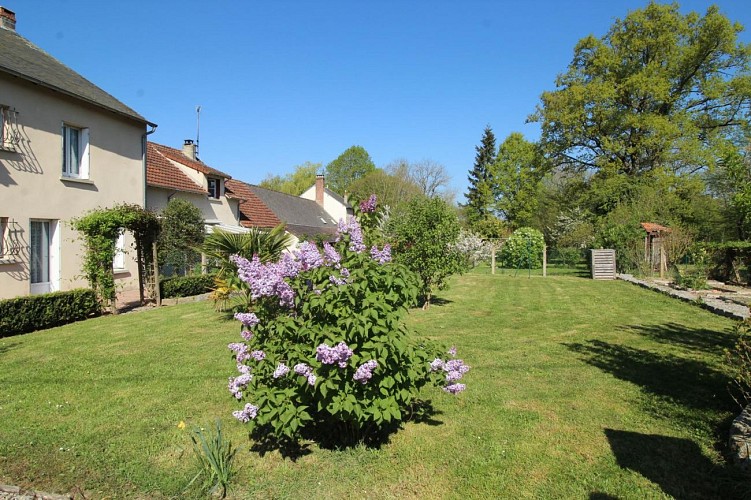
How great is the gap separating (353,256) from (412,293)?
0.59 metres

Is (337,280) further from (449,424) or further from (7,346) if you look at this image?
(7,346)

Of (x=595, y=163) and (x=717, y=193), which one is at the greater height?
(x=595, y=163)

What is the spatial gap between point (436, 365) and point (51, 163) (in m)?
14.0

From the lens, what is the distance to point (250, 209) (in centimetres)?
2869

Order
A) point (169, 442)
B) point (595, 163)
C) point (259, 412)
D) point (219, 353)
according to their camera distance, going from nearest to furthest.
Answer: point (259, 412)
point (169, 442)
point (219, 353)
point (595, 163)

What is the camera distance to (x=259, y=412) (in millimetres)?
3613

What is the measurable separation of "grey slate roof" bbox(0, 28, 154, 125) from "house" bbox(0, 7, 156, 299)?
0.03m

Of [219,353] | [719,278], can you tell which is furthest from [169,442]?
[719,278]

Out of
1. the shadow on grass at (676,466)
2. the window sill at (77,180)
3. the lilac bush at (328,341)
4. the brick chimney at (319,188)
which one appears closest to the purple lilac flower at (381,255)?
the lilac bush at (328,341)

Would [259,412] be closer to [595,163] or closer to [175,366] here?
[175,366]

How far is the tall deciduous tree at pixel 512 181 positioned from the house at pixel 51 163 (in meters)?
44.9

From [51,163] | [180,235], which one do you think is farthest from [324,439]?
[180,235]

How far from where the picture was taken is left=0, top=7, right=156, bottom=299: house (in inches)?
476

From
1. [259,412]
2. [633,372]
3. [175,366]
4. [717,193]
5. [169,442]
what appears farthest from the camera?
[717,193]
